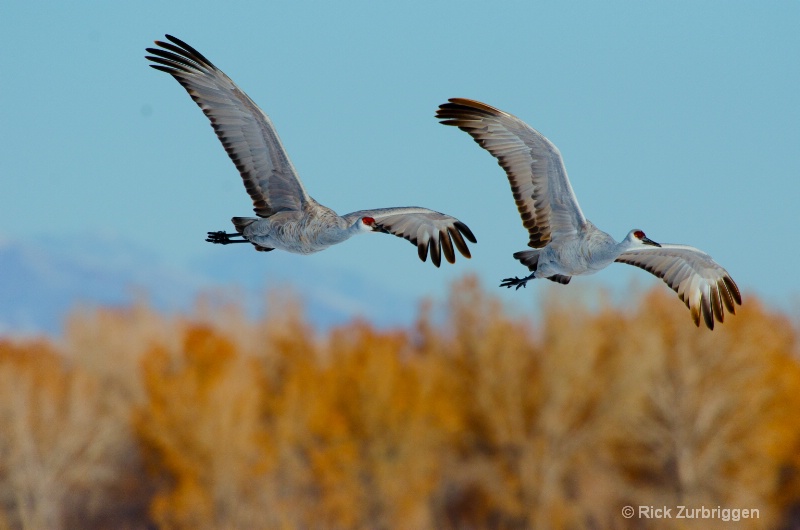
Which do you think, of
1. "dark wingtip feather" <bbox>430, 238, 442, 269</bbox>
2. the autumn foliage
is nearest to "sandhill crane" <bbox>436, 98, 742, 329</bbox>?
"dark wingtip feather" <bbox>430, 238, 442, 269</bbox>

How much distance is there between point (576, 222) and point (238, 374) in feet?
157

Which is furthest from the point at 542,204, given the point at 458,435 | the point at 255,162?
the point at 458,435

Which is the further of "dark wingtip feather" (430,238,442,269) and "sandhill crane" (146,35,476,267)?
"dark wingtip feather" (430,238,442,269)

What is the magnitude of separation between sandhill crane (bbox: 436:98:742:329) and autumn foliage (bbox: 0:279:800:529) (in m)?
40.9

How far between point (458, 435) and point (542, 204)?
4633 centimetres

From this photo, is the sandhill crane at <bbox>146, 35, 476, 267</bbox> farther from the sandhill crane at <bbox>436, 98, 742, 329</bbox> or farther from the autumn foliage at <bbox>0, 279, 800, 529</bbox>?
the autumn foliage at <bbox>0, 279, 800, 529</bbox>

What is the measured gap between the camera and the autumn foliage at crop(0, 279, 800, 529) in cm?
5522

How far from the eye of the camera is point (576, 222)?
12.9 meters

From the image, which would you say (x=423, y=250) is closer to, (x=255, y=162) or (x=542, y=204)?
(x=542, y=204)

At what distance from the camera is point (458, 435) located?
58625mm

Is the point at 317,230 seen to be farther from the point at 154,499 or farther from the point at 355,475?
the point at 154,499

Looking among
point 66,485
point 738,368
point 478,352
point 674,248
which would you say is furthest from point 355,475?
point 674,248

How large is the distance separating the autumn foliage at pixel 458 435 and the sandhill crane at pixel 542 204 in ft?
134

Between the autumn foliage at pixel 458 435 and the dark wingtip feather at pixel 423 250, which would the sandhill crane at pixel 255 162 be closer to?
the dark wingtip feather at pixel 423 250
